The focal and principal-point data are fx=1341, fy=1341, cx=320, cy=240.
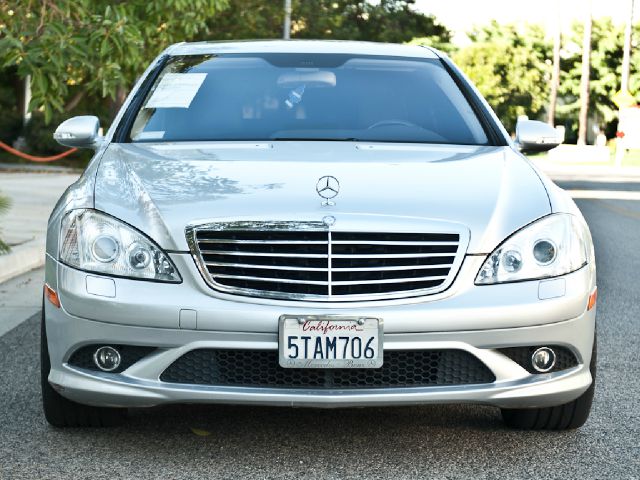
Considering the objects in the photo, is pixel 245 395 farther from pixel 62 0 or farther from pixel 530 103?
pixel 530 103

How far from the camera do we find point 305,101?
593cm

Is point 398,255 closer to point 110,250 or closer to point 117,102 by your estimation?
point 110,250

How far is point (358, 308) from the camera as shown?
438 centimetres

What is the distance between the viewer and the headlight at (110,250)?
448 centimetres

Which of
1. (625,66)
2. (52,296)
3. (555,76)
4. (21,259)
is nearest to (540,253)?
(52,296)

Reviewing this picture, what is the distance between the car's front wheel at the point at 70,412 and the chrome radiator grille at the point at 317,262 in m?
0.78

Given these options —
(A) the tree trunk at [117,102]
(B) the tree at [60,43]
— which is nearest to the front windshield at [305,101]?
(B) the tree at [60,43]

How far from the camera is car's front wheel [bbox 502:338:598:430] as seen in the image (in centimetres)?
491

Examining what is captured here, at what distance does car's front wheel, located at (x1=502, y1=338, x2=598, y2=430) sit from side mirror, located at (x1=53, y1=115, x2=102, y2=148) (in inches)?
86.3

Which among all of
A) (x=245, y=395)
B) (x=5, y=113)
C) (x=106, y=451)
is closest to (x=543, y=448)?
(x=245, y=395)

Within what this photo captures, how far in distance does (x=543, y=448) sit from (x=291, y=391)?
101cm

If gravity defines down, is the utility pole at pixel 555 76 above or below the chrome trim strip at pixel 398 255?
below

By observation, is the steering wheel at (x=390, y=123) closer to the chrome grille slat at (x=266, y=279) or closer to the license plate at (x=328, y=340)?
the chrome grille slat at (x=266, y=279)

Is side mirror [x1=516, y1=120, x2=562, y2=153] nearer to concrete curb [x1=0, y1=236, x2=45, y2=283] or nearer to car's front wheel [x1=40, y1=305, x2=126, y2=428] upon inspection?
car's front wheel [x1=40, y1=305, x2=126, y2=428]
